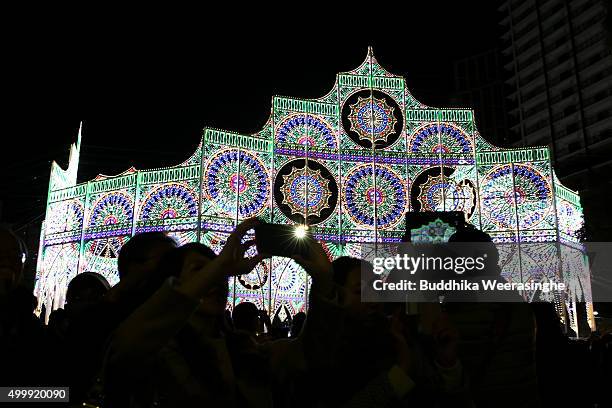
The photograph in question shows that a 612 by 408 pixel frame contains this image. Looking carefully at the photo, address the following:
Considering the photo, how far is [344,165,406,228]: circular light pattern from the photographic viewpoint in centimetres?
1811

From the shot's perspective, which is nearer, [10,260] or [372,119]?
[10,260]

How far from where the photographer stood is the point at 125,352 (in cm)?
190

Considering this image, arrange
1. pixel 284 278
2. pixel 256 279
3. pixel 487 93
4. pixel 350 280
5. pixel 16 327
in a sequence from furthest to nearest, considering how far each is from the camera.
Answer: pixel 487 93, pixel 284 278, pixel 256 279, pixel 350 280, pixel 16 327

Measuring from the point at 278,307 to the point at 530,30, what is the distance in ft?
173

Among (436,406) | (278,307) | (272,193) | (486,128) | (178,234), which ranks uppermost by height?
(486,128)

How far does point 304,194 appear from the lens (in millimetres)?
17984

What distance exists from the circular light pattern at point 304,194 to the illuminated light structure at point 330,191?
0.04m

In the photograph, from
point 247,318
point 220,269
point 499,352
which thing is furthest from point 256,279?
point 220,269

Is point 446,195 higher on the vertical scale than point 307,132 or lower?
lower

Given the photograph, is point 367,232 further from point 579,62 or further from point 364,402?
point 579,62

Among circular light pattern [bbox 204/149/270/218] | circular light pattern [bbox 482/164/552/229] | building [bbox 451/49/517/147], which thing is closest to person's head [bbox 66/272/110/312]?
circular light pattern [bbox 204/149/270/218]

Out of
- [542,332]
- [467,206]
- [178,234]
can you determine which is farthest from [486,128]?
[542,332]

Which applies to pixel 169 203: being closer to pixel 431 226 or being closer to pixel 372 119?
pixel 372 119

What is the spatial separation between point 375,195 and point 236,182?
14.5 ft
